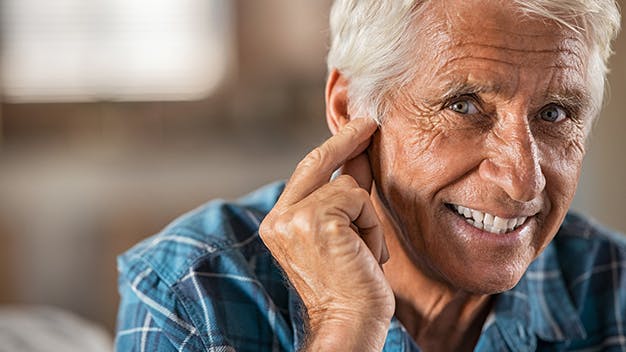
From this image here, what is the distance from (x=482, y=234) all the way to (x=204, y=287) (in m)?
0.44

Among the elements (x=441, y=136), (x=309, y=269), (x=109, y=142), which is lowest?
(x=109, y=142)

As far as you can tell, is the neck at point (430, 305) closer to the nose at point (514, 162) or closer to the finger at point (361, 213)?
the finger at point (361, 213)

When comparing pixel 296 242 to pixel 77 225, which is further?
pixel 77 225

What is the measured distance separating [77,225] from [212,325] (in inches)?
90.5

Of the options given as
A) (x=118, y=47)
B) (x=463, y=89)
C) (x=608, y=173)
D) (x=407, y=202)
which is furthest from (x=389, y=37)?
(x=118, y=47)

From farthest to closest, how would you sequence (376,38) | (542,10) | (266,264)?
(266,264) < (376,38) < (542,10)

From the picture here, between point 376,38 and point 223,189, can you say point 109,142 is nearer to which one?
point 223,189

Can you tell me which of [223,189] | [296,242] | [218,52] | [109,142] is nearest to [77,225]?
[109,142]

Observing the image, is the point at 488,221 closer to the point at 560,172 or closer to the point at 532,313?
the point at 560,172

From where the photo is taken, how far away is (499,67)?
1301mm

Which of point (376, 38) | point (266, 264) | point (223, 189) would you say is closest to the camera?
point (376, 38)

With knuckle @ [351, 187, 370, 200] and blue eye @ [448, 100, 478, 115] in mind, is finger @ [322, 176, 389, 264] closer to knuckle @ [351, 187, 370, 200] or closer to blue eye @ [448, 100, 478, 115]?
knuckle @ [351, 187, 370, 200]

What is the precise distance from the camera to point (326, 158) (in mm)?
1400

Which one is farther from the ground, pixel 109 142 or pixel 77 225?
pixel 109 142
